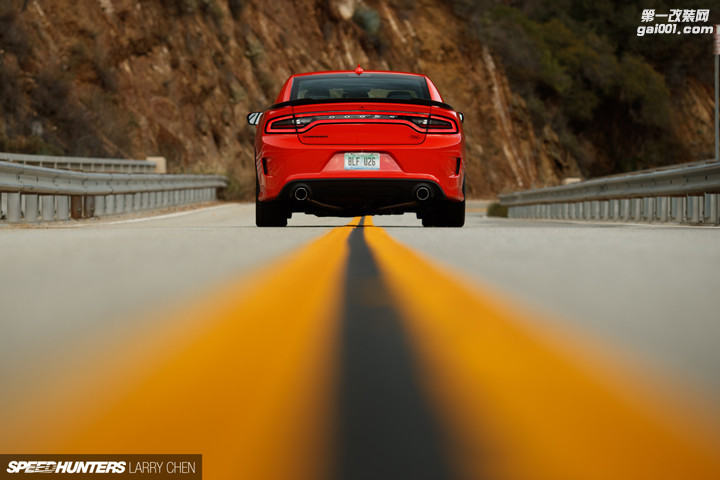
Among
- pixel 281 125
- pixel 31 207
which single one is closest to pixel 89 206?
pixel 31 207

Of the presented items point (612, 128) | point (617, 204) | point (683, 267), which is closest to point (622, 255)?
point (683, 267)

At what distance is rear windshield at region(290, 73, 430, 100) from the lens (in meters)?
13.6

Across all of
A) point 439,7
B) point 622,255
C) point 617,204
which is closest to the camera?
point 622,255

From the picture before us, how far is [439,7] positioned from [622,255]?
61325mm

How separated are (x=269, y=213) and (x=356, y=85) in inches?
76.2

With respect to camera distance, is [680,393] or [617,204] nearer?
[680,393]

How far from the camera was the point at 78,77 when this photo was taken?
133 feet

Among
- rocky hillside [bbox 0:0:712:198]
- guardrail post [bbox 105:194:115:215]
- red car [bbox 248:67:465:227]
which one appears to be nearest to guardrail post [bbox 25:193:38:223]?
guardrail post [bbox 105:194:115:215]

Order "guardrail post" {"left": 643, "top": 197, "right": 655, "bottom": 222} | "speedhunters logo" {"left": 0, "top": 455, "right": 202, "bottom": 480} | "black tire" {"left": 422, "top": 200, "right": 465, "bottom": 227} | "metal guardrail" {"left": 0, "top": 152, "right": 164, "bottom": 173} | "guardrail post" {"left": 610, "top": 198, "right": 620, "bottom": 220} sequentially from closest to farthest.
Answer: "speedhunters logo" {"left": 0, "top": 455, "right": 202, "bottom": 480}, "black tire" {"left": 422, "top": 200, "right": 465, "bottom": 227}, "guardrail post" {"left": 643, "top": 197, "right": 655, "bottom": 222}, "guardrail post" {"left": 610, "top": 198, "right": 620, "bottom": 220}, "metal guardrail" {"left": 0, "top": 152, "right": 164, "bottom": 173}

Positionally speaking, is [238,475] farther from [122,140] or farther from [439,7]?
[439,7]

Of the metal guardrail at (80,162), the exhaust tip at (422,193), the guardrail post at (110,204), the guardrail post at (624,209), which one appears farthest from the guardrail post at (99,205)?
the guardrail post at (624,209)

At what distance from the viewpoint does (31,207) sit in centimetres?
1595

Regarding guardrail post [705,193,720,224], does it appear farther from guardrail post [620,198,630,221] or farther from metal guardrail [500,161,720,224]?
guardrail post [620,198,630,221]

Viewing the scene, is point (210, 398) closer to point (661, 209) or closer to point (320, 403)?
point (320, 403)
